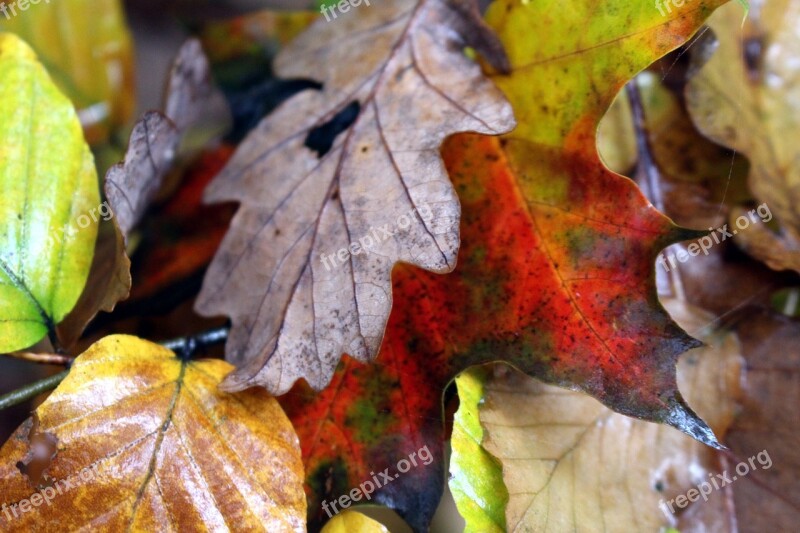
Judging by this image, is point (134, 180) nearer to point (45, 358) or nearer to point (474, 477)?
point (45, 358)

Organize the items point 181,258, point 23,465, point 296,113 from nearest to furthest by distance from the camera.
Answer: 1. point 23,465
2. point 296,113
3. point 181,258

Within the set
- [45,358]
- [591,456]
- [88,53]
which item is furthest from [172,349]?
[88,53]

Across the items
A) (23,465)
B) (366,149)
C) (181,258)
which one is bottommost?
(181,258)

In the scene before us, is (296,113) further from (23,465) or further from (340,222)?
(23,465)

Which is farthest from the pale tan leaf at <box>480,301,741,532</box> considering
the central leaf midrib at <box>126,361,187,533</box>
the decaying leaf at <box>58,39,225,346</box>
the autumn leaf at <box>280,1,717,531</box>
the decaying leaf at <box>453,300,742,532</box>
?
the decaying leaf at <box>58,39,225,346</box>

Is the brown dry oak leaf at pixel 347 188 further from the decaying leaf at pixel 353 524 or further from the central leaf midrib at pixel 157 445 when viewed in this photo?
the decaying leaf at pixel 353 524

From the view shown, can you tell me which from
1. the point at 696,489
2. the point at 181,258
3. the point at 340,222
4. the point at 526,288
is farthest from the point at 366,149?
the point at 696,489

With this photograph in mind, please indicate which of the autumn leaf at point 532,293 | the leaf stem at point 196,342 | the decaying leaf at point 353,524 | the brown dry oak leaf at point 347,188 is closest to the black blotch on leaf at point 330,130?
the brown dry oak leaf at point 347,188
